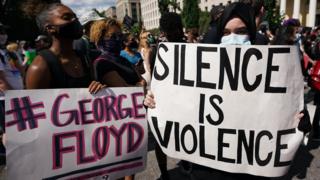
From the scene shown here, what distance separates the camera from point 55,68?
195 cm

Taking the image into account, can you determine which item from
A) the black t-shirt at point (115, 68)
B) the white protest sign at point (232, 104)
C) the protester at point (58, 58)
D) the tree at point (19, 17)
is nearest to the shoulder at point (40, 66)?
the protester at point (58, 58)

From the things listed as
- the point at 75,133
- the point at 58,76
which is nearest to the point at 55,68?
the point at 58,76

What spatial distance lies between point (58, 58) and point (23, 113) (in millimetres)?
424

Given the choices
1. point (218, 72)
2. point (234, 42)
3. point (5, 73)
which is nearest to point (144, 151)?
point (218, 72)

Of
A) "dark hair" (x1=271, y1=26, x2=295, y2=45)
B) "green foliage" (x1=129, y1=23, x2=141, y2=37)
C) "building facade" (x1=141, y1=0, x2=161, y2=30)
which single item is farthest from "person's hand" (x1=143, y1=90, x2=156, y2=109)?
"building facade" (x1=141, y1=0, x2=161, y2=30)

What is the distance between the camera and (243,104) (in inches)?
72.1

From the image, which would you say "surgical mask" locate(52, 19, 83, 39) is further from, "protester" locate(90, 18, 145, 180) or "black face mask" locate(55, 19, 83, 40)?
"protester" locate(90, 18, 145, 180)

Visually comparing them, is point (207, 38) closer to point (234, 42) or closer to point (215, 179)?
point (234, 42)

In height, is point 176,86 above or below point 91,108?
above

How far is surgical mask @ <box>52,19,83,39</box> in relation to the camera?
199 cm

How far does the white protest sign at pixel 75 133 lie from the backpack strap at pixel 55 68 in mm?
123

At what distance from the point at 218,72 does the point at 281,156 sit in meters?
0.63

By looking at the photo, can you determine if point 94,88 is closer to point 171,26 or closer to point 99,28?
point 99,28

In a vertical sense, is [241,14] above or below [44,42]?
above
